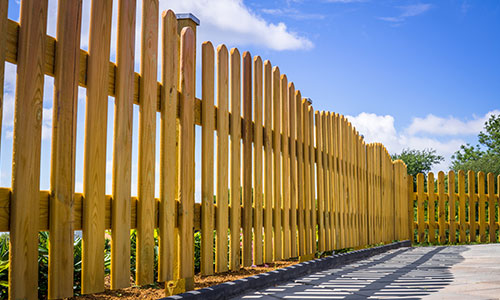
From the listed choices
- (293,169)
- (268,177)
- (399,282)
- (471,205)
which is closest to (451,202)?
(471,205)

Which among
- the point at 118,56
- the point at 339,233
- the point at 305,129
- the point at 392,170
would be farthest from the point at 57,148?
the point at 392,170

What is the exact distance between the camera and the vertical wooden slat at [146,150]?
3.19m

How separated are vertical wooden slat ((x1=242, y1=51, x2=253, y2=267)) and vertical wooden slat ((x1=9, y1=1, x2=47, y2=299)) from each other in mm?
2174

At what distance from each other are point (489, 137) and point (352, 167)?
35280 millimetres

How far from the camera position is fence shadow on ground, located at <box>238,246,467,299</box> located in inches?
156

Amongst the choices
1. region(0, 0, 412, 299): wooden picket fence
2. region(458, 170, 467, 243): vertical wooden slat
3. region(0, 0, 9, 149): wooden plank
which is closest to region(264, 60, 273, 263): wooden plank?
region(0, 0, 412, 299): wooden picket fence

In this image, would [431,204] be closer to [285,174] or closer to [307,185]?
[307,185]

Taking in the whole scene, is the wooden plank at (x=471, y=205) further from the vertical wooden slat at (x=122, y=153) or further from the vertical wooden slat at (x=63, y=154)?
the vertical wooden slat at (x=63, y=154)

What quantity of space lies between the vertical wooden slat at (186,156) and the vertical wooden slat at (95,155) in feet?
2.51

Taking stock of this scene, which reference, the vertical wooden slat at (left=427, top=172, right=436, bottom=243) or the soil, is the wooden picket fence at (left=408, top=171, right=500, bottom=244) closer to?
the vertical wooden slat at (left=427, top=172, right=436, bottom=243)

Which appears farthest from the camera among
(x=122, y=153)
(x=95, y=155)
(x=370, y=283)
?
(x=370, y=283)

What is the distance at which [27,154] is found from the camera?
2.50 metres

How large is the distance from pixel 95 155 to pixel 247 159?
1905 millimetres

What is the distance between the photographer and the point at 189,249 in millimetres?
3682
